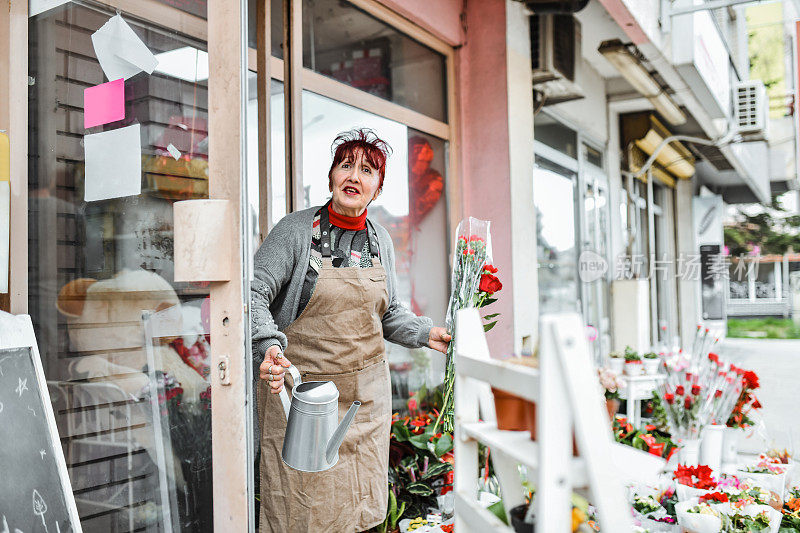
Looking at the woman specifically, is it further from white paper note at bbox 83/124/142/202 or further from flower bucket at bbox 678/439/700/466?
flower bucket at bbox 678/439/700/466

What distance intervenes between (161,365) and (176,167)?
514 mm

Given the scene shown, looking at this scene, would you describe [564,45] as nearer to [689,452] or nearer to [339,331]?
[689,452]

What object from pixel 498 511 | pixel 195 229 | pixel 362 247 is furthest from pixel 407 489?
pixel 195 229

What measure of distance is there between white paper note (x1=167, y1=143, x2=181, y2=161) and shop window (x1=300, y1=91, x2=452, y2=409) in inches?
65.0

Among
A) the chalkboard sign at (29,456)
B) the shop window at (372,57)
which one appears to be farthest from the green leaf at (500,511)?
the shop window at (372,57)

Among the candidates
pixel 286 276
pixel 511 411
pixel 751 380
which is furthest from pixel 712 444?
pixel 511 411

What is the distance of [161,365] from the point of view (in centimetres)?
174

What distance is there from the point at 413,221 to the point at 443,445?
1.56 m

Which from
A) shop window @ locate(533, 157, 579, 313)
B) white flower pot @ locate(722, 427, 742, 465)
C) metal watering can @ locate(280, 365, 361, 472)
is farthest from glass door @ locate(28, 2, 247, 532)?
shop window @ locate(533, 157, 579, 313)

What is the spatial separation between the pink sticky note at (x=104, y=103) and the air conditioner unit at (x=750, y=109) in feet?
24.5

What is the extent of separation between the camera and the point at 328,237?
2178mm

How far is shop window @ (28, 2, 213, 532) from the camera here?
165 centimetres

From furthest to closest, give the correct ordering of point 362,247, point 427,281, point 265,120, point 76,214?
point 427,281 → point 265,120 → point 362,247 → point 76,214

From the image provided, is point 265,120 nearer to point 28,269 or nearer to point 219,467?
point 28,269
